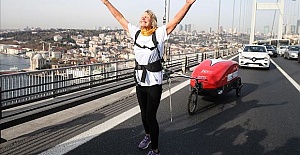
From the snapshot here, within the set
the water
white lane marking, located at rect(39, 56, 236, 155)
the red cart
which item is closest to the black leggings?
white lane marking, located at rect(39, 56, 236, 155)

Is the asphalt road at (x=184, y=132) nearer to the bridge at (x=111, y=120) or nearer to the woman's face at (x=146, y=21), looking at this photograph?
the bridge at (x=111, y=120)

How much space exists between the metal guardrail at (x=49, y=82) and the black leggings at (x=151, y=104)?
231cm

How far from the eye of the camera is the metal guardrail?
5325 millimetres

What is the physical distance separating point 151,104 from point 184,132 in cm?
158

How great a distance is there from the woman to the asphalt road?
0.69 m

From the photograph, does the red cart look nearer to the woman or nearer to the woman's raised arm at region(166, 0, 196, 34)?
the woman

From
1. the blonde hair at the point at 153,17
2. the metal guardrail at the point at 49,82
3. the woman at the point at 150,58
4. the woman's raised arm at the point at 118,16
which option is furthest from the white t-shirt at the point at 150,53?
the metal guardrail at the point at 49,82

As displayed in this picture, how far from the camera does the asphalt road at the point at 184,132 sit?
440 centimetres

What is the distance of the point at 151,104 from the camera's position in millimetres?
3971

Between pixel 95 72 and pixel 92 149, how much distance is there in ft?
15.3

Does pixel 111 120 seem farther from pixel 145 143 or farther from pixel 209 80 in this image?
pixel 209 80

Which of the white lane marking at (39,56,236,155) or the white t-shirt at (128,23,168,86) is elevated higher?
the white t-shirt at (128,23,168,86)

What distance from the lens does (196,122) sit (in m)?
6.01

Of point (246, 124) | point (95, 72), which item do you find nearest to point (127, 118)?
point (246, 124)
